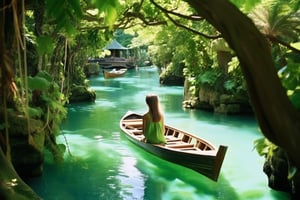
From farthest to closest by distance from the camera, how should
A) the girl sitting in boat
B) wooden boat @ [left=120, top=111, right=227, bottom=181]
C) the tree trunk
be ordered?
the girl sitting in boat
wooden boat @ [left=120, top=111, right=227, bottom=181]
the tree trunk

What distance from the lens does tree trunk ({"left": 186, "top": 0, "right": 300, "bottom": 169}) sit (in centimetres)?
109

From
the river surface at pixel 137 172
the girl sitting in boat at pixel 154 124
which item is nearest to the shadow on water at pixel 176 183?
the river surface at pixel 137 172

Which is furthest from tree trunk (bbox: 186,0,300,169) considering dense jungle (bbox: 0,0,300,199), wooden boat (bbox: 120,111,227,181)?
wooden boat (bbox: 120,111,227,181)

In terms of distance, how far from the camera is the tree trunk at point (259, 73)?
1092 mm

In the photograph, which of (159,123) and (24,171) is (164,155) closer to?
(159,123)

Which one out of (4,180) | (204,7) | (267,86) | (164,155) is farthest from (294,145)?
(164,155)

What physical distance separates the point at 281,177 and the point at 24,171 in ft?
14.7

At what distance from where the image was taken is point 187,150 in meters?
8.95

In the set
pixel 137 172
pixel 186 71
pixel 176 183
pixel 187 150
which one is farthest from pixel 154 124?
pixel 186 71

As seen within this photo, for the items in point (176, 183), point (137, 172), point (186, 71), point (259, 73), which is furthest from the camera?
point (186, 71)

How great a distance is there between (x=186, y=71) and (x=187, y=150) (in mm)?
11830

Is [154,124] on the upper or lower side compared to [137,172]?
upper

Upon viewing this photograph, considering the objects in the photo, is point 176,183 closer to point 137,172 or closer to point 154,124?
point 137,172

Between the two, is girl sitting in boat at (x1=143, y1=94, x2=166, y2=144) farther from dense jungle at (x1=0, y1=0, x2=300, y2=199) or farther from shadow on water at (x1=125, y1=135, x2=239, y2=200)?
dense jungle at (x1=0, y1=0, x2=300, y2=199)
